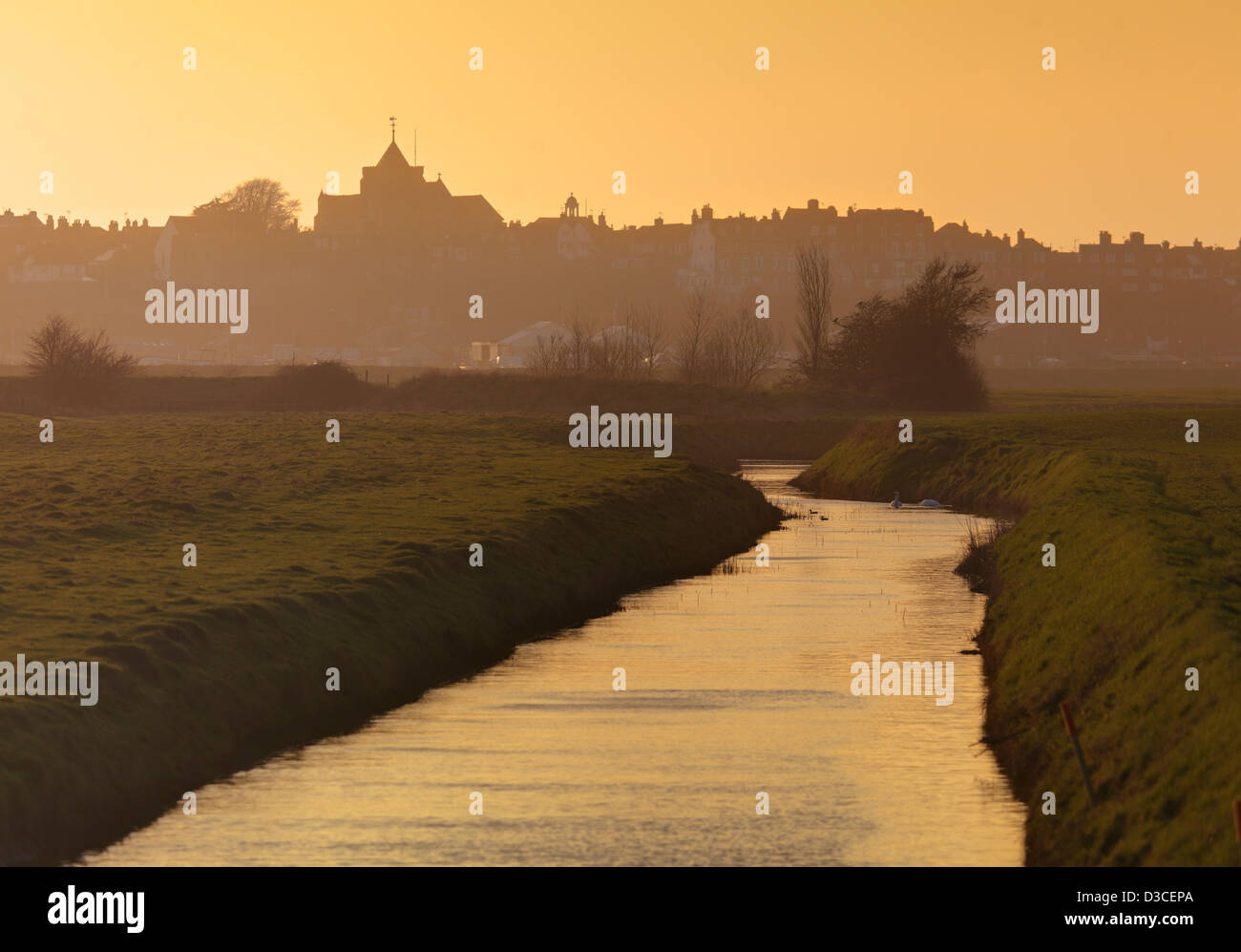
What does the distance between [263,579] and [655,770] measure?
10153 millimetres

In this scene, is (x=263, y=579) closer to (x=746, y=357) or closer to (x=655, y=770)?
(x=655, y=770)

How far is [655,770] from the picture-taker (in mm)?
23766

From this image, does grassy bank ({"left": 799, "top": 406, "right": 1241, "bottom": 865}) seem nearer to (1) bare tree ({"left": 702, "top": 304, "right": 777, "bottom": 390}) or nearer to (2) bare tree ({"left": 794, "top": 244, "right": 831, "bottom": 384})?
(2) bare tree ({"left": 794, "top": 244, "right": 831, "bottom": 384})

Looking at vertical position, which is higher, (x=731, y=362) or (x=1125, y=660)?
(x=731, y=362)

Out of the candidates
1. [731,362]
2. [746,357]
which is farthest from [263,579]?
[746,357]

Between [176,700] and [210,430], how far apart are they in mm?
47062

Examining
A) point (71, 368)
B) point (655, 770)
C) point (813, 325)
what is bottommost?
point (655, 770)

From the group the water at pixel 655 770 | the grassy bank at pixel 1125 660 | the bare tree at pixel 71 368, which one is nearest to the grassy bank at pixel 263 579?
the water at pixel 655 770

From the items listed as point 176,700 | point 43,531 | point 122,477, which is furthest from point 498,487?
point 176,700

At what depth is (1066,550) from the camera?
36188 millimetres

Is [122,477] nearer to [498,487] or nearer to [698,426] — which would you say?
[498,487]

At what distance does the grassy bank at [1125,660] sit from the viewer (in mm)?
17969

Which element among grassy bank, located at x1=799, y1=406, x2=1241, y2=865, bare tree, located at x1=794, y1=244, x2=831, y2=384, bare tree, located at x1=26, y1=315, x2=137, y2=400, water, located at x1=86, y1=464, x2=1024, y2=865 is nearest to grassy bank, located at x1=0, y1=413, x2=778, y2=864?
water, located at x1=86, y1=464, x2=1024, y2=865

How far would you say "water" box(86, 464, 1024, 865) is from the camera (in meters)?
20.2
